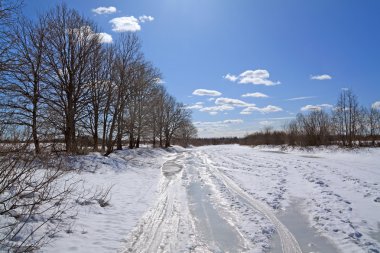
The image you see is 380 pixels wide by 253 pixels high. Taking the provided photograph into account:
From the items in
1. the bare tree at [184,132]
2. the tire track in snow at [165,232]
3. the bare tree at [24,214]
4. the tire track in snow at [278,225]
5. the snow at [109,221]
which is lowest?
the tire track in snow at [278,225]

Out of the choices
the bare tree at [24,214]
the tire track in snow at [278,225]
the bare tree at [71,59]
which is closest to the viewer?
the bare tree at [24,214]

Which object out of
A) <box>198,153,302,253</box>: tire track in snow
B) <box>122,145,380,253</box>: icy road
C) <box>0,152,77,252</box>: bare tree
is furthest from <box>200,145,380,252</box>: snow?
<box>0,152,77,252</box>: bare tree

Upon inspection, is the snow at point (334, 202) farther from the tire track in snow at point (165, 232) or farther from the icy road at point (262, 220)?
the tire track in snow at point (165, 232)

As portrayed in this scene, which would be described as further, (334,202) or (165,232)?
(334,202)

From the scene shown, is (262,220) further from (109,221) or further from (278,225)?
(109,221)

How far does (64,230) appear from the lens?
6758 millimetres

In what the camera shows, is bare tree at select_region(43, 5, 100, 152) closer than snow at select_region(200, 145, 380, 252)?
No

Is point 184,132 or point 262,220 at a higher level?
point 184,132

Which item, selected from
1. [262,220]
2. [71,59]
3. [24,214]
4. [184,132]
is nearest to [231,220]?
[262,220]

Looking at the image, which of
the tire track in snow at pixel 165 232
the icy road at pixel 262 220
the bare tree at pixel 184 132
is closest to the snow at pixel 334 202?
the icy road at pixel 262 220

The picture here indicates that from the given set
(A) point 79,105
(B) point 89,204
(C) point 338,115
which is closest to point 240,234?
(B) point 89,204

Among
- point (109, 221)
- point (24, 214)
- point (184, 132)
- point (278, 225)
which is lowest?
point (278, 225)

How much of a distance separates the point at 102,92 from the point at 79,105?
379 centimetres

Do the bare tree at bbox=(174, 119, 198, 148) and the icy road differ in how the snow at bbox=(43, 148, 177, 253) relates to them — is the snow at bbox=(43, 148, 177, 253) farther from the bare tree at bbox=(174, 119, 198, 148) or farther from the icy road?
the bare tree at bbox=(174, 119, 198, 148)
